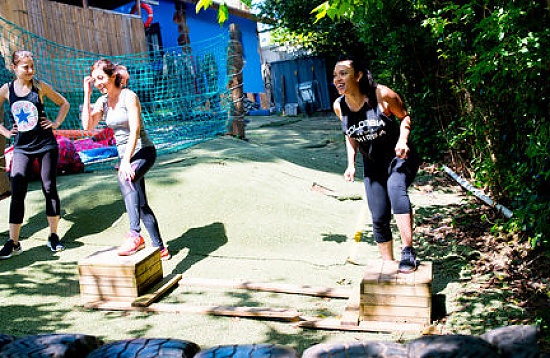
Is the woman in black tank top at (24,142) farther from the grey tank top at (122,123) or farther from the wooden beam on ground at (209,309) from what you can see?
the wooden beam on ground at (209,309)

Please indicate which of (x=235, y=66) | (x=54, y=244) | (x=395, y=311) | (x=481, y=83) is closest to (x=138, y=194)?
(x=54, y=244)

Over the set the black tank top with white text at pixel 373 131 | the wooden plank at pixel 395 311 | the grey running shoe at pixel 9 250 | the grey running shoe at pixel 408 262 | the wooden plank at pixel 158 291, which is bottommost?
the wooden plank at pixel 395 311

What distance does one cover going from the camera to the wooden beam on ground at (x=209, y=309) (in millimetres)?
3496

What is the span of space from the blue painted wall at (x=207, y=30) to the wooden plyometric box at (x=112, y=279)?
527 inches

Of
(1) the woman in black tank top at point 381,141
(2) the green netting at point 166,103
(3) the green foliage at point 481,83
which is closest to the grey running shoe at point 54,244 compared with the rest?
(1) the woman in black tank top at point 381,141

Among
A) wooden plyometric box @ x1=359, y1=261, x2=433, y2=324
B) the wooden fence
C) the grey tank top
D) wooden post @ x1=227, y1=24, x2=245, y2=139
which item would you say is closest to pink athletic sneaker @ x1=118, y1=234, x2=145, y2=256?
the grey tank top

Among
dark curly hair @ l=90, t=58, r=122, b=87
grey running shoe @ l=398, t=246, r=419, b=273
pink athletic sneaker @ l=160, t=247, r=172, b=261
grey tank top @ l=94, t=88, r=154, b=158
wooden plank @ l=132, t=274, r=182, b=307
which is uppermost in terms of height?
dark curly hair @ l=90, t=58, r=122, b=87

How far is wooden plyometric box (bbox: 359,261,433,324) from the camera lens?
3.29 m

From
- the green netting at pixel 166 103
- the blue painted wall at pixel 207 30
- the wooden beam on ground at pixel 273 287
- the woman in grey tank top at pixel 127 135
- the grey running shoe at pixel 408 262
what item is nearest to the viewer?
the grey running shoe at pixel 408 262

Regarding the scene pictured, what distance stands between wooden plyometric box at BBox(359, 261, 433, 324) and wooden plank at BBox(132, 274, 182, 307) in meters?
1.49

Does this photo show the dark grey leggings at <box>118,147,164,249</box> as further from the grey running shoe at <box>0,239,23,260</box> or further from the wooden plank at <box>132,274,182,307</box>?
the grey running shoe at <box>0,239,23,260</box>

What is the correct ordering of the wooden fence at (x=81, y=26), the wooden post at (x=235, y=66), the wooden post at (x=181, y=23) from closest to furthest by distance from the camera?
the wooden post at (x=235, y=66) → the wooden fence at (x=81, y=26) → the wooden post at (x=181, y=23)

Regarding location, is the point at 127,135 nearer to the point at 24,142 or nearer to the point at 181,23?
the point at 24,142

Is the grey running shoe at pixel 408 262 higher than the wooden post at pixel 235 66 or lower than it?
lower
